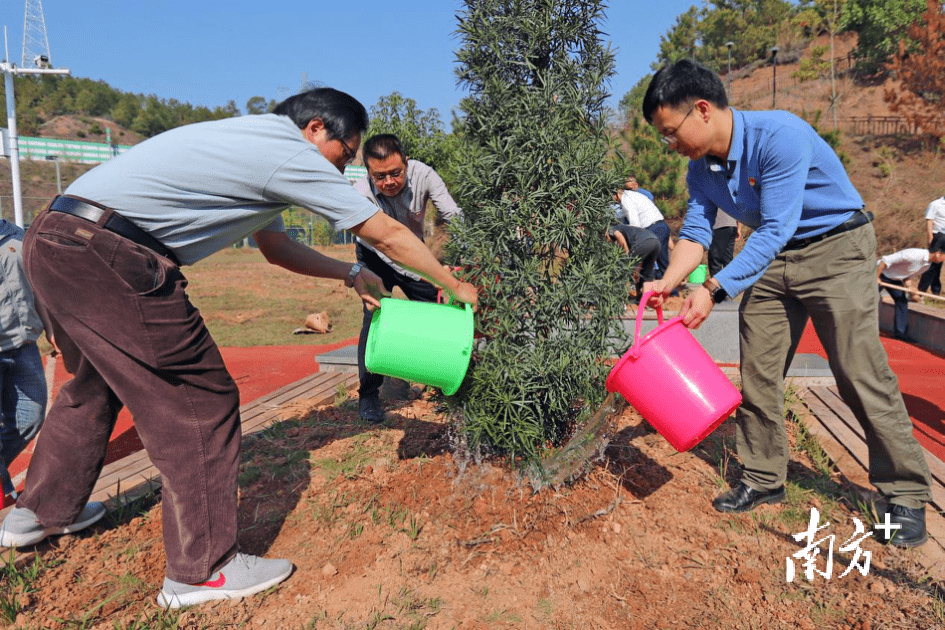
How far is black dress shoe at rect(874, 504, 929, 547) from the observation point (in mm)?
2326

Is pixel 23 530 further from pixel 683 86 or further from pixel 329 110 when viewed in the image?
pixel 683 86

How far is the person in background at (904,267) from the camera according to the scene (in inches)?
229

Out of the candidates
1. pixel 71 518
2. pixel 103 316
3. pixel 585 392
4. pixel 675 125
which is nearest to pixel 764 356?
pixel 585 392

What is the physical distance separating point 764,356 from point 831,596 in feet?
3.14

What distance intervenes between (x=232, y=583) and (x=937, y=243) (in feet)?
27.2

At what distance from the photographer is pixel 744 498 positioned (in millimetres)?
2656

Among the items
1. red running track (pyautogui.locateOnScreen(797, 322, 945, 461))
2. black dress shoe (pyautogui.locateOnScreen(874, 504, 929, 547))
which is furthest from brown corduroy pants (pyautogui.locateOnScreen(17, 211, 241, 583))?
red running track (pyautogui.locateOnScreen(797, 322, 945, 461))

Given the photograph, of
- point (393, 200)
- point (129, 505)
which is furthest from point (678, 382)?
point (129, 505)

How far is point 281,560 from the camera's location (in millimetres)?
2195

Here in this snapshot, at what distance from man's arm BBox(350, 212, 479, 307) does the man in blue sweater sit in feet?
2.67

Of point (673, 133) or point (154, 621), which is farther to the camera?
point (673, 133)

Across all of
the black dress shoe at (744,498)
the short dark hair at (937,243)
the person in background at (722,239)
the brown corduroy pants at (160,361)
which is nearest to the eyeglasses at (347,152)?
the brown corduroy pants at (160,361)

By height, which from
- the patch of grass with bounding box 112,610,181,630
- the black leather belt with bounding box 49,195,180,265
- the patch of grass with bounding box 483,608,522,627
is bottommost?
the patch of grass with bounding box 483,608,522,627

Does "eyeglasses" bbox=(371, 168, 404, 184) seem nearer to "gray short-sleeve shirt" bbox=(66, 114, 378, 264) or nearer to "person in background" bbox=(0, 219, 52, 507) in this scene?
"gray short-sleeve shirt" bbox=(66, 114, 378, 264)
